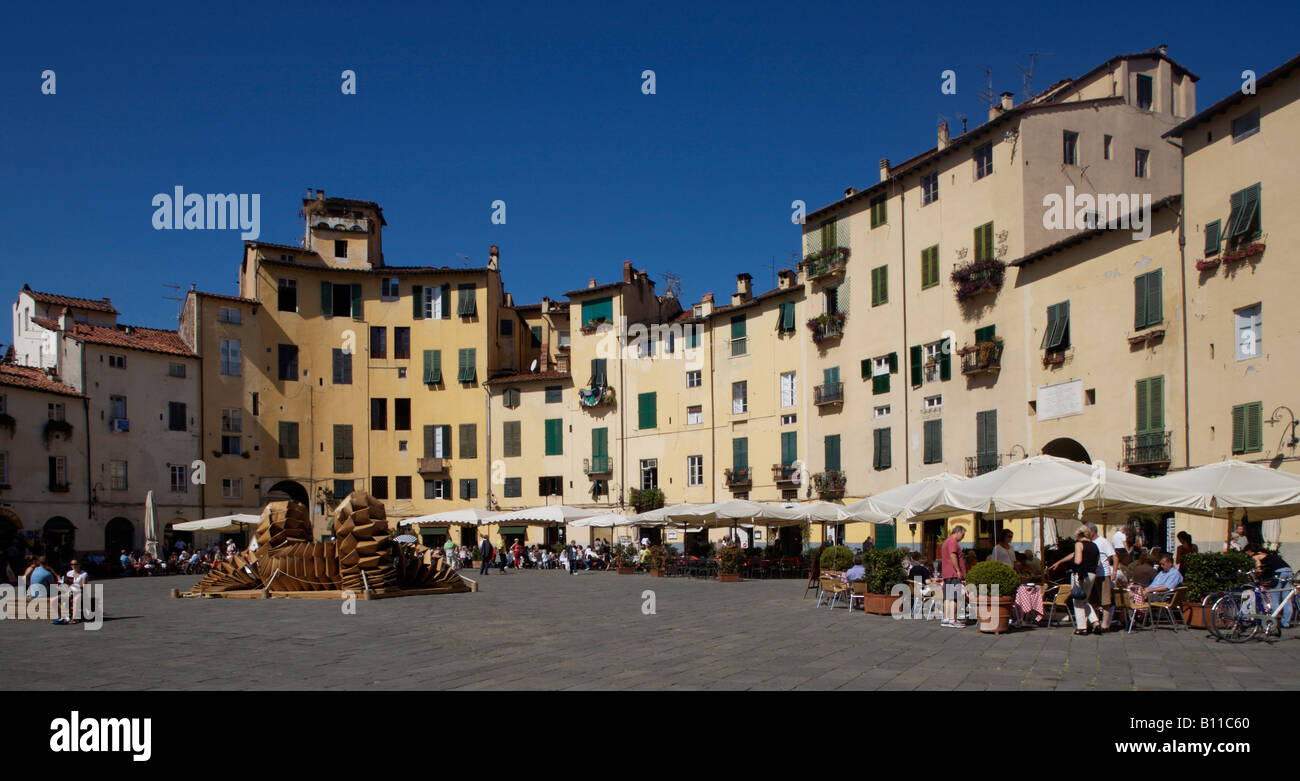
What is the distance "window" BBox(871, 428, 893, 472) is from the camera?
39.7m

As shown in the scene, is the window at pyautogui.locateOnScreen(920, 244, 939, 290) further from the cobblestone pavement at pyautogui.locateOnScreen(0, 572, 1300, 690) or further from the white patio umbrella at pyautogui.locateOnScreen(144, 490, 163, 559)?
the white patio umbrella at pyautogui.locateOnScreen(144, 490, 163, 559)

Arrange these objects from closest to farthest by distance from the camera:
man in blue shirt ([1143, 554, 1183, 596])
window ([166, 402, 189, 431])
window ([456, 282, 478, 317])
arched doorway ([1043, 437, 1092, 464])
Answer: man in blue shirt ([1143, 554, 1183, 596])
arched doorway ([1043, 437, 1092, 464])
window ([166, 402, 189, 431])
window ([456, 282, 478, 317])

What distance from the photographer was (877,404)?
133 feet

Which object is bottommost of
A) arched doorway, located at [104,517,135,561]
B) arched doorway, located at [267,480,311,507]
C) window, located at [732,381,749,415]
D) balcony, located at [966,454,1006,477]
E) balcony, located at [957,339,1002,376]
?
arched doorway, located at [104,517,135,561]

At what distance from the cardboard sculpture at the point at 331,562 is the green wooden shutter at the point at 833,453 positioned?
772 inches

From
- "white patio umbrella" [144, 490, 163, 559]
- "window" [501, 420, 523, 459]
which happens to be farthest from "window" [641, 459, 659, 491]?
"white patio umbrella" [144, 490, 163, 559]

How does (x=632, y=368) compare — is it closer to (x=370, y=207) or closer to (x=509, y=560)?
(x=509, y=560)

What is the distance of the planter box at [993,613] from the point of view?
15.4 metres

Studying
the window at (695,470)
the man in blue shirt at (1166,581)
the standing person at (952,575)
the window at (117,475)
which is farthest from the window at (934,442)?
the window at (117,475)

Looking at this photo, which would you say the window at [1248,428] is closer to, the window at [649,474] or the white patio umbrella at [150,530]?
the window at [649,474]

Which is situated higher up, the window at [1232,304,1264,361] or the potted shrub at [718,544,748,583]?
the window at [1232,304,1264,361]

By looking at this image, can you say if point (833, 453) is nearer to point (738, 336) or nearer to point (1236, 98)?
point (738, 336)

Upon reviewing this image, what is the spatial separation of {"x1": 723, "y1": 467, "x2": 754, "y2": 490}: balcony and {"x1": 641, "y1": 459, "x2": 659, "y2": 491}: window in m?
4.89
